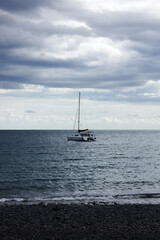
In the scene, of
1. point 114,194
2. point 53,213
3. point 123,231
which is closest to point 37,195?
point 114,194

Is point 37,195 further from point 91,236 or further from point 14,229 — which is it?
point 91,236

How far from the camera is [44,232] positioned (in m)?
14.2

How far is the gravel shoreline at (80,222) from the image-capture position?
1375cm

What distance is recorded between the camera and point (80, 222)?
16156 millimetres

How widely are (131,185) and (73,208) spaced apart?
520 inches

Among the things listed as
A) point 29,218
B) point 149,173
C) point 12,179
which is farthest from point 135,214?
point 149,173

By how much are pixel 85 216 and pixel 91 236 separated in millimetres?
3968

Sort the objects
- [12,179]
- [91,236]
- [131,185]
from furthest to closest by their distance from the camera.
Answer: [12,179]
[131,185]
[91,236]

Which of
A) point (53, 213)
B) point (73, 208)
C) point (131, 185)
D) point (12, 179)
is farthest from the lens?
point (12, 179)

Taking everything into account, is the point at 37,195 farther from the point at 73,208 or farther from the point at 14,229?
the point at 14,229

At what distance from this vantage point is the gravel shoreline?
A: 13.7 m

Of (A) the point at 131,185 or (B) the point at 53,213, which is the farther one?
(A) the point at 131,185

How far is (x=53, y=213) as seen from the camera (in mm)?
18125

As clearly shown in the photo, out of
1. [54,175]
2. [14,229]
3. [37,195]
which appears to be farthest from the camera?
[54,175]
